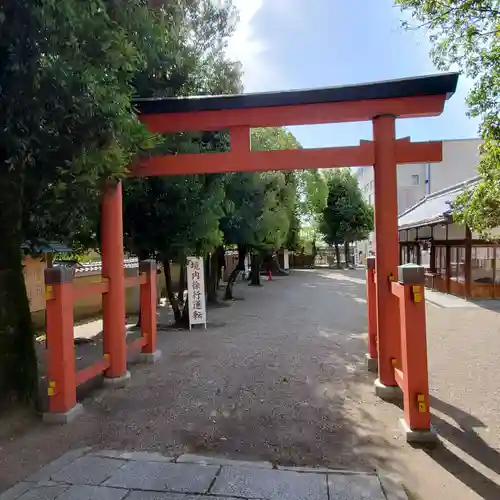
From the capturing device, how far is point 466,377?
19.3ft

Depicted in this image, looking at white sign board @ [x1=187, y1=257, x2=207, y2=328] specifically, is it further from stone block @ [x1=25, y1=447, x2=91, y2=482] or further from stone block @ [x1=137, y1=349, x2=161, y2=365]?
stone block @ [x1=25, y1=447, x2=91, y2=482]

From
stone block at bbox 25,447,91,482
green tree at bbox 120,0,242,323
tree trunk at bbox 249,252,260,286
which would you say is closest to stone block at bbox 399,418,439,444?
stone block at bbox 25,447,91,482

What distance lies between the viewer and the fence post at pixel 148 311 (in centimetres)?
687

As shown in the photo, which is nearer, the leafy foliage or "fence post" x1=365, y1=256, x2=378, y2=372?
"fence post" x1=365, y1=256, x2=378, y2=372

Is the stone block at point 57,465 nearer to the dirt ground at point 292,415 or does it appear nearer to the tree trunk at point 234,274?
the dirt ground at point 292,415

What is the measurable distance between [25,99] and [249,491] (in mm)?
3384

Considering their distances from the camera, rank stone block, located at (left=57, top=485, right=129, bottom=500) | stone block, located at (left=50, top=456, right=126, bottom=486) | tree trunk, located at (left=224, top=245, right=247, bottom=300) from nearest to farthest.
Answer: stone block, located at (left=57, top=485, right=129, bottom=500), stone block, located at (left=50, top=456, right=126, bottom=486), tree trunk, located at (left=224, top=245, right=247, bottom=300)

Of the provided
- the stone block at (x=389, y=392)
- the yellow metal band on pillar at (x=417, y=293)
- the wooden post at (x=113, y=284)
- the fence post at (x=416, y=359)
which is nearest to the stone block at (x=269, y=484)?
the fence post at (x=416, y=359)

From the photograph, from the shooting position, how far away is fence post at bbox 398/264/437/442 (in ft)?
12.6

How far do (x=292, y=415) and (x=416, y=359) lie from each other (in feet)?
4.58

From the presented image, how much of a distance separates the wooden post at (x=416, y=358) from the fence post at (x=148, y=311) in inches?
162

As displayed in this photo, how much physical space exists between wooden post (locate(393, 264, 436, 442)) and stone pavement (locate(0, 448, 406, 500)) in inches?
34.8

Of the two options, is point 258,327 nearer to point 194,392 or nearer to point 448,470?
point 194,392

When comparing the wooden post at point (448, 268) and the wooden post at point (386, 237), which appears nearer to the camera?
the wooden post at point (386, 237)
